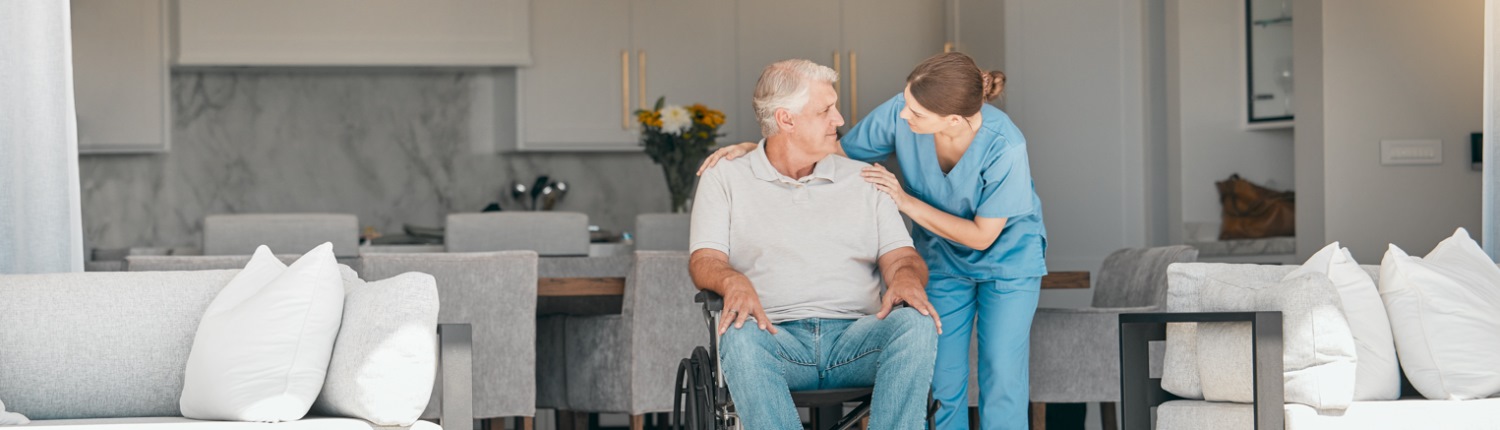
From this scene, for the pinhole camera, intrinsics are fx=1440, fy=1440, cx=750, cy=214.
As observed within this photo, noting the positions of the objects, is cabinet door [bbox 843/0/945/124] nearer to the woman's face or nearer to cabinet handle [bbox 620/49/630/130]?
cabinet handle [bbox 620/49/630/130]

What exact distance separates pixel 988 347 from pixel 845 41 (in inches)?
150

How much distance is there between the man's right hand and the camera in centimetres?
258

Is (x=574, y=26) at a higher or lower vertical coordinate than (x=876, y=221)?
higher

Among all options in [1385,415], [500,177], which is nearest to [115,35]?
[500,177]

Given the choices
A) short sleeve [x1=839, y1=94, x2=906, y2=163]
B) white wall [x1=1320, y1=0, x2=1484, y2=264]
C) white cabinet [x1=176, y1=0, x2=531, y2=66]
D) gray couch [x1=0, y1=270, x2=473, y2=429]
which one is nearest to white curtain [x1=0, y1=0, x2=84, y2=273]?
gray couch [x1=0, y1=270, x2=473, y2=429]

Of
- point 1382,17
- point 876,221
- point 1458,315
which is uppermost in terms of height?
point 1382,17

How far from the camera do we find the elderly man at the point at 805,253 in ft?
8.61

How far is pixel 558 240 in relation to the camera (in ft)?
13.9

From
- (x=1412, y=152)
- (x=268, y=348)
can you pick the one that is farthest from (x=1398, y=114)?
(x=268, y=348)

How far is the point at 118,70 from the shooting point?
19.8 ft

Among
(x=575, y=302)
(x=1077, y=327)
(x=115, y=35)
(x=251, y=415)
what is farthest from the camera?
(x=115, y=35)

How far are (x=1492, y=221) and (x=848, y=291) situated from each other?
1.55 m

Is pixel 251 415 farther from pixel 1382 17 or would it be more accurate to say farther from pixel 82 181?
pixel 82 181

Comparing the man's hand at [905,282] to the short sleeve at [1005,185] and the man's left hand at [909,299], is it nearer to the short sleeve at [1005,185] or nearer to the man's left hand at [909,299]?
the man's left hand at [909,299]
